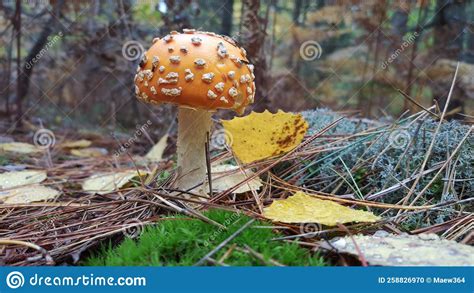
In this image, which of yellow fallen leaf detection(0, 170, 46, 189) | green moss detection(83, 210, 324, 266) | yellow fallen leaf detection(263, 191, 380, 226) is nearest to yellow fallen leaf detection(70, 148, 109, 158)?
yellow fallen leaf detection(0, 170, 46, 189)

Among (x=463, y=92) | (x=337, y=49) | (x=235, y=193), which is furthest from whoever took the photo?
(x=337, y=49)

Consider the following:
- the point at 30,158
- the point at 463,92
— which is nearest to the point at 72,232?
the point at 30,158

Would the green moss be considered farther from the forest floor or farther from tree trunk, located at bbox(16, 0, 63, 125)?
tree trunk, located at bbox(16, 0, 63, 125)

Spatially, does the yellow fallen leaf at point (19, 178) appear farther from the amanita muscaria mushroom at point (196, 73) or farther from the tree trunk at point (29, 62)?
the tree trunk at point (29, 62)

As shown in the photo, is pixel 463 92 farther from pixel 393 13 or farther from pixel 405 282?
pixel 405 282

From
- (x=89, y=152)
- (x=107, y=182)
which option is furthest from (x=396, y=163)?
(x=89, y=152)

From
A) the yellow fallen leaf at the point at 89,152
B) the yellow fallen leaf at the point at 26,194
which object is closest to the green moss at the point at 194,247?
the yellow fallen leaf at the point at 26,194
